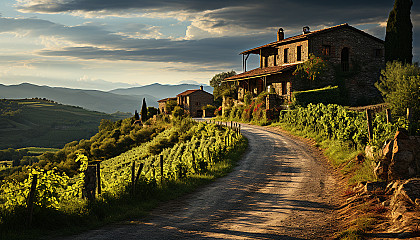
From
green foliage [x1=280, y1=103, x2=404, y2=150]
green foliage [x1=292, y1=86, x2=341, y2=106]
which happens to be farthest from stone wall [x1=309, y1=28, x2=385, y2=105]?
green foliage [x1=280, y1=103, x2=404, y2=150]

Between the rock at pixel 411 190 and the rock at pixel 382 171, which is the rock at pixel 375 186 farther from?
the rock at pixel 411 190

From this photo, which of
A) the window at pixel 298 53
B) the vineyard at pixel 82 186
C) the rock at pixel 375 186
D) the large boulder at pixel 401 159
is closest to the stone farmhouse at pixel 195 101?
the window at pixel 298 53

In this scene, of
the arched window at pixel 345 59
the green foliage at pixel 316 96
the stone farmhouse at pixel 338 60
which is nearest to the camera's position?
the green foliage at pixel 316 96

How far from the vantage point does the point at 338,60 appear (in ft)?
141

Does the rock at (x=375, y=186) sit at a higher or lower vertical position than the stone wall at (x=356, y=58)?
lower

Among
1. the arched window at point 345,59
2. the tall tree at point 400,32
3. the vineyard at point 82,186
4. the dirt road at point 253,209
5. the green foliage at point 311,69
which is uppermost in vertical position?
the tall tree at point 400,32

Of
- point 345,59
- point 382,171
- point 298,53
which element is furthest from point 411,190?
point 345,59

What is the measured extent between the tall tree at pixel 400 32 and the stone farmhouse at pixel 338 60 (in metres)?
2.88

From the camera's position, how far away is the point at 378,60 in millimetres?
45438

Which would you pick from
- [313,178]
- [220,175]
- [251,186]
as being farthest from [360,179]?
[220,175]

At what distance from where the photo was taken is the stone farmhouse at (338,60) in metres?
41.7

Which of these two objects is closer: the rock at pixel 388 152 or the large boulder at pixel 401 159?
the large boulder at pixel 401 159

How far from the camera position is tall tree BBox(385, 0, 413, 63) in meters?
40.3

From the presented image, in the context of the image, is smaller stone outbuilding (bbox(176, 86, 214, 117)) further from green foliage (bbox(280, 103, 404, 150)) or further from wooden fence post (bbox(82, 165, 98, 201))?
wooden fence post (bbox(82, 165, 98, 201))
